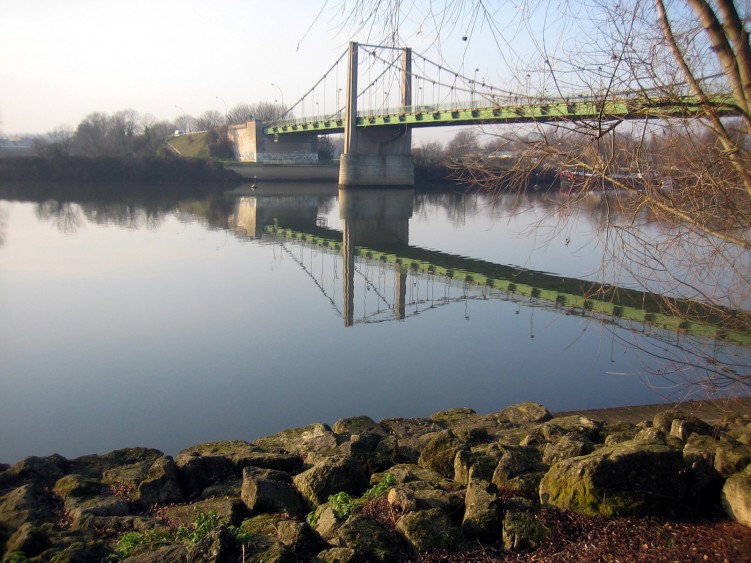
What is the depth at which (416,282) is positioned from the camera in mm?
15109

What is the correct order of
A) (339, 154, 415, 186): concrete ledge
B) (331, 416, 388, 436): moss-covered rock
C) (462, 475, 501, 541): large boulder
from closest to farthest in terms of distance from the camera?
(462, 475, 501, 541): large boulder < (331, 416, 388, 436): moss-covered rock < (339, 154, 415, 186): concrete ledge

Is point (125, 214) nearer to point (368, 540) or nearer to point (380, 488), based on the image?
point (380, 488)

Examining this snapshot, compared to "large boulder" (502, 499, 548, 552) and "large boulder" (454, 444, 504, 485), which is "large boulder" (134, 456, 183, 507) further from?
"large boulder" (502, 499, 548, 552)

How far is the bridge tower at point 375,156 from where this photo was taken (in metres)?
48.8

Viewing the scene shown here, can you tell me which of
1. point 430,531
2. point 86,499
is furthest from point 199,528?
point 86,499

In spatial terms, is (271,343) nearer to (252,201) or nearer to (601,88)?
(601,88)

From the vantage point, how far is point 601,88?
4547mm

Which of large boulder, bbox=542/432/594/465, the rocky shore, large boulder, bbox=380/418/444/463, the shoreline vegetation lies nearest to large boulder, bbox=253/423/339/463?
the rocky shore

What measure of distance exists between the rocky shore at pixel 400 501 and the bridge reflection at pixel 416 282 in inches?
78.6

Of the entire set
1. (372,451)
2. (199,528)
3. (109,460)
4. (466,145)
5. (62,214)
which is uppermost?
(466,145)

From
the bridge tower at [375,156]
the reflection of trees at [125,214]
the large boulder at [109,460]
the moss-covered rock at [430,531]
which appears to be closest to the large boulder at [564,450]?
the moss-covered rock at [430,531]

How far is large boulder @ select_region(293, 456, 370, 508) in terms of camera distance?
4195 millimetres

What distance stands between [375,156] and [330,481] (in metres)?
47.1

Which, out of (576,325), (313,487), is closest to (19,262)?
(576,325)
